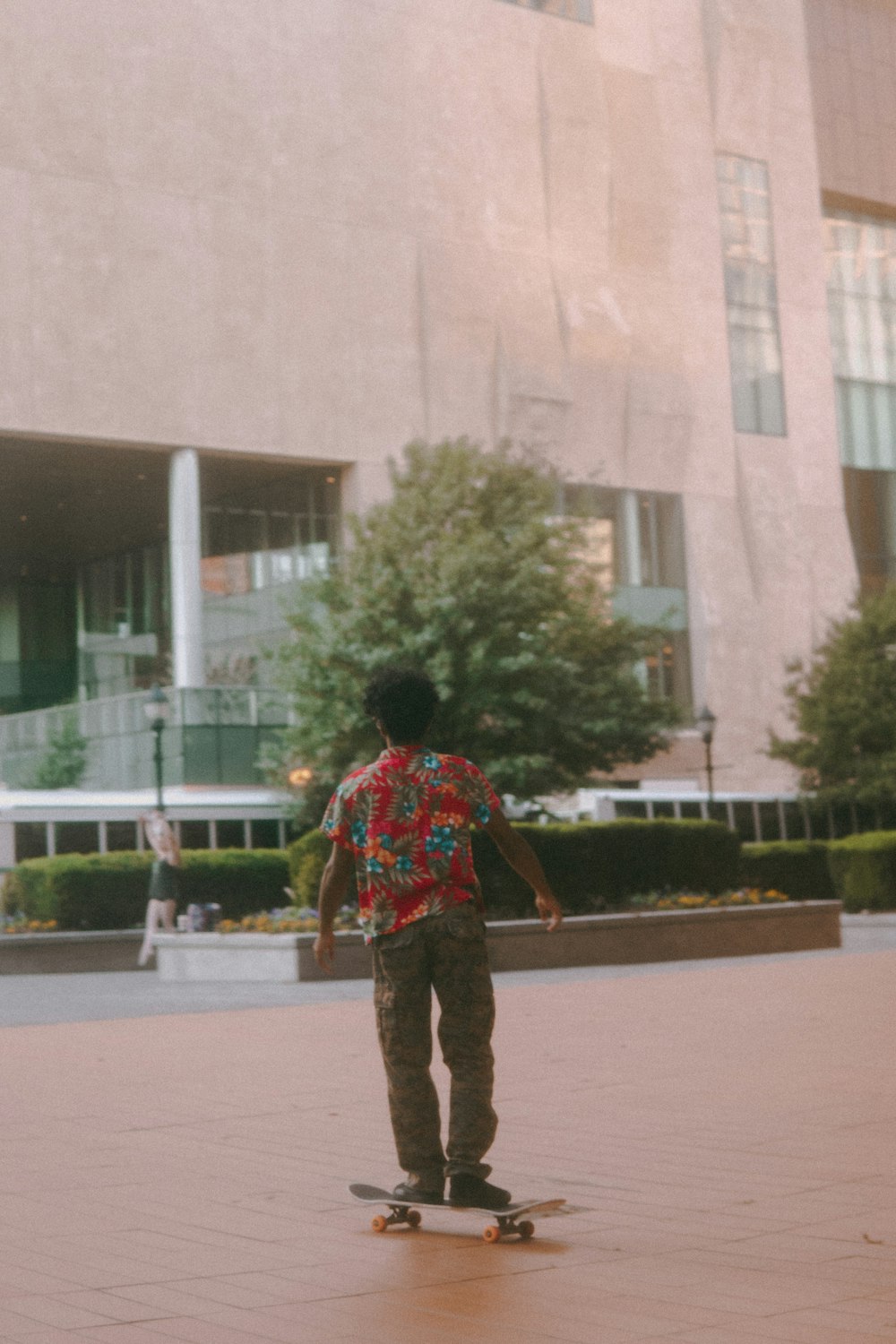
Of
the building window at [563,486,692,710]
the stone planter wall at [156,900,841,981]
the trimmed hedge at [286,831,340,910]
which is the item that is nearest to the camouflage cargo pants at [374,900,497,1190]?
the stone planter wall at [156,900,841,981]

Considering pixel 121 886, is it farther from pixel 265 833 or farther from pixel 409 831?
pixel 409 831

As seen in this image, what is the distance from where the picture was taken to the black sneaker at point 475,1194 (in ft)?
19.4

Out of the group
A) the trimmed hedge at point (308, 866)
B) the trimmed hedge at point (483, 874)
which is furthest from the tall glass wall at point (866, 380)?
the trimmed hedge at point (308, 866)

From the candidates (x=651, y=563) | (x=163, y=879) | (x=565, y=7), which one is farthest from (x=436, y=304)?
(x=163, y=879)

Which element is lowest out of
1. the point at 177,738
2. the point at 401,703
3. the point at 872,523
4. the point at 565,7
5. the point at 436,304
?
the point at 401,703

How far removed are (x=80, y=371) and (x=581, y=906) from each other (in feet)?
67.5

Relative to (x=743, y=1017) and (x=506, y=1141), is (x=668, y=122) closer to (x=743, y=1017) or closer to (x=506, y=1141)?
(x=743, y=1017)

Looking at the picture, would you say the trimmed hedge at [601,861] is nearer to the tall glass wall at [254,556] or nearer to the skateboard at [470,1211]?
the skateboard at [470,1211]

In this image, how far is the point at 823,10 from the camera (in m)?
56.6

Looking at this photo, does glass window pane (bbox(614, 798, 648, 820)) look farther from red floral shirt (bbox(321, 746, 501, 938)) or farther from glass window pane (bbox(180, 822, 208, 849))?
red floral shirt (bbox(321, 746, 501, 938))

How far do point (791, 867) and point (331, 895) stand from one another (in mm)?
31193

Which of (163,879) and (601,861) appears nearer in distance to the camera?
(163,879)

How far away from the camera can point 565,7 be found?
4778 centimetres

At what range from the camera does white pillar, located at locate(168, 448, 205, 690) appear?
40.9 metres
